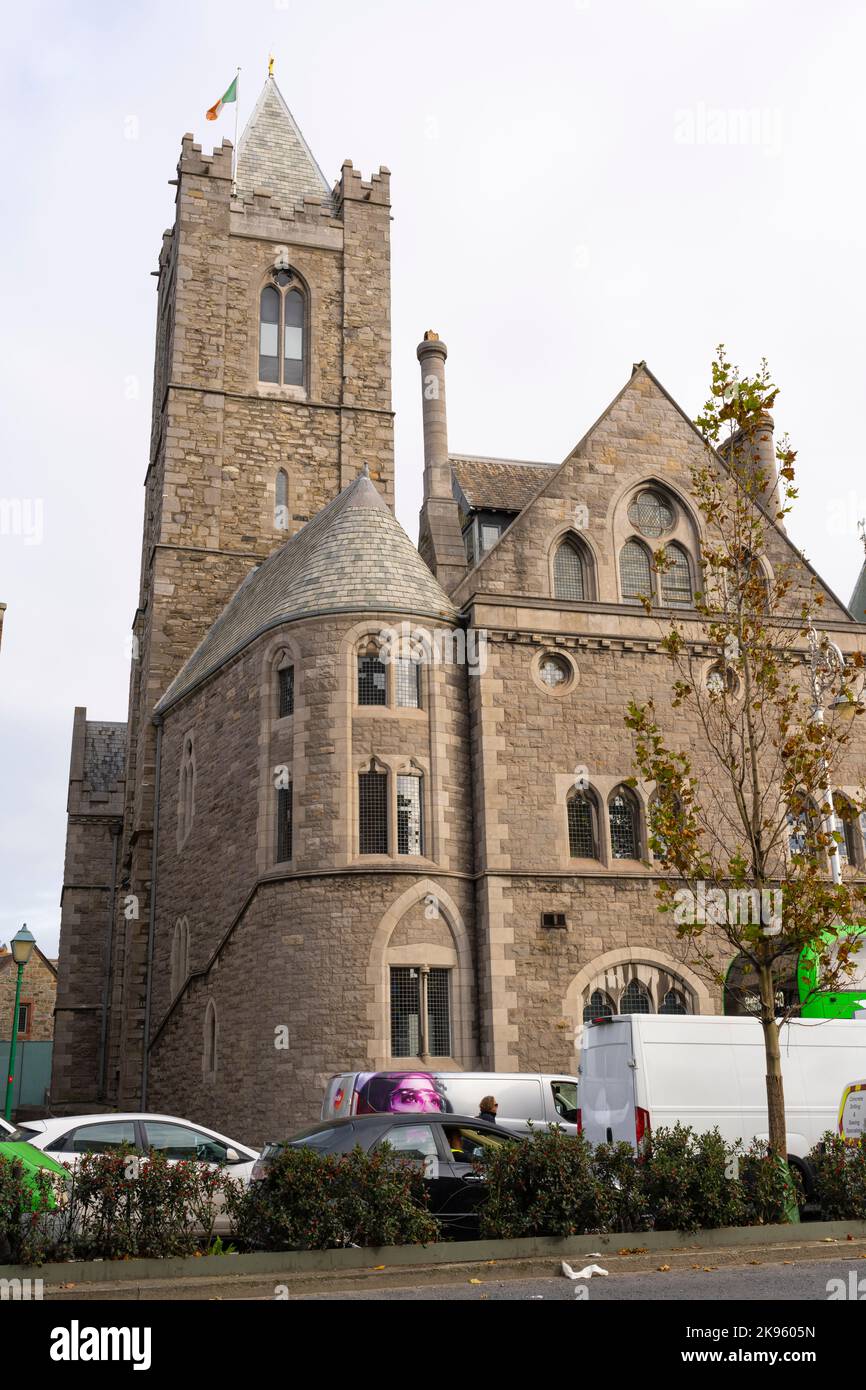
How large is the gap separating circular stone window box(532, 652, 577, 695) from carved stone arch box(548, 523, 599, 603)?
1.43 metres

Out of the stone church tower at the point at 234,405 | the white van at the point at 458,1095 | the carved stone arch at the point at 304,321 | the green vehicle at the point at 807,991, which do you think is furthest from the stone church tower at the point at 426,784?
the carved stone arch at the point at 304,321

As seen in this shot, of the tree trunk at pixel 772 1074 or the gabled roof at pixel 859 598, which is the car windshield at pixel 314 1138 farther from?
the gabled roof at pixel 859 598

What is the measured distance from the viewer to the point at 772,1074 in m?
14.8

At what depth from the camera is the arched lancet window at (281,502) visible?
1447 inches

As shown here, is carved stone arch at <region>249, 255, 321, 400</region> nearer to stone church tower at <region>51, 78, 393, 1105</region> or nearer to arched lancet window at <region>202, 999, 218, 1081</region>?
stone church tower at <region>51, 78, 393, 1105</region>

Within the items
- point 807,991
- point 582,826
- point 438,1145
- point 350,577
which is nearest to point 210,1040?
point 582,826

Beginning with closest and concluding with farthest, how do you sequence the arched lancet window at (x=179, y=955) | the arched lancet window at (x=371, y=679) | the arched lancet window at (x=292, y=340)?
the arched lancet window at (x=371, y=679), the arched lancet window at (x=179, y=955), the arched lancet window at (x=292, y=340)

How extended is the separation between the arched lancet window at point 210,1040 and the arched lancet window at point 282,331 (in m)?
20.4

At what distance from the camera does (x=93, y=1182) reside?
35.9ft

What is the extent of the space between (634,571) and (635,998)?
8.81m

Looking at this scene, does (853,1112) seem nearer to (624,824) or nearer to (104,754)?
(624,824)

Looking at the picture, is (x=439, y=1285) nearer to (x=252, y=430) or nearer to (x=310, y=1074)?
(x=310, y=1074)
